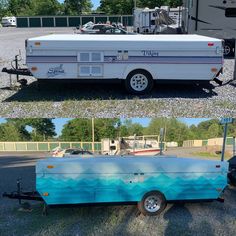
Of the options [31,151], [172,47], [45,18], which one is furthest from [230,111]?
[45,18]

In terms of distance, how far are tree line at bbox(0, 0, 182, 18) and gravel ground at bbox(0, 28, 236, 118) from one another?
55.2m

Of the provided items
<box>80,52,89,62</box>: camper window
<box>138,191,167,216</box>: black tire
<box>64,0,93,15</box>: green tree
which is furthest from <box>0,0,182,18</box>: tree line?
<box>138,191,167,216</box>: black tire

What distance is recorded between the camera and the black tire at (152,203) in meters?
7.28

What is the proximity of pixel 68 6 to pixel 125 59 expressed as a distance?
253ft

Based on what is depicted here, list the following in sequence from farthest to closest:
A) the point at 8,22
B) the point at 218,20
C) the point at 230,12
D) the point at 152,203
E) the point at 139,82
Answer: the point at 8,22
the point at 218,20
the point at 230,12
the point at 139,82
the point at 152,203

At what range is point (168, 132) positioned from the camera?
934 centimetres

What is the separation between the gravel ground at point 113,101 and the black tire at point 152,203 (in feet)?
7.78

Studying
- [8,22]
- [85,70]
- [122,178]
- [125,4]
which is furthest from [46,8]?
[122,178]

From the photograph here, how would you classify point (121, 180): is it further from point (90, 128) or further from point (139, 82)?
point (139, 82)

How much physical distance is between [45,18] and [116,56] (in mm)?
54913

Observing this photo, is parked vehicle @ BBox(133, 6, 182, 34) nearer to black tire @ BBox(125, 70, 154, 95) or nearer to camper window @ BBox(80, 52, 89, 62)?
black tire @ BBox(125, 70, 154, 95)

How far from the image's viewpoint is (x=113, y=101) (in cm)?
980

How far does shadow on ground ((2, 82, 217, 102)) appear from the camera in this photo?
1015cm

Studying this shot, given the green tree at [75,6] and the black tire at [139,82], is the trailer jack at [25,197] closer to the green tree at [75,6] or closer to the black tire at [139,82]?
the black tire at [139,82]
